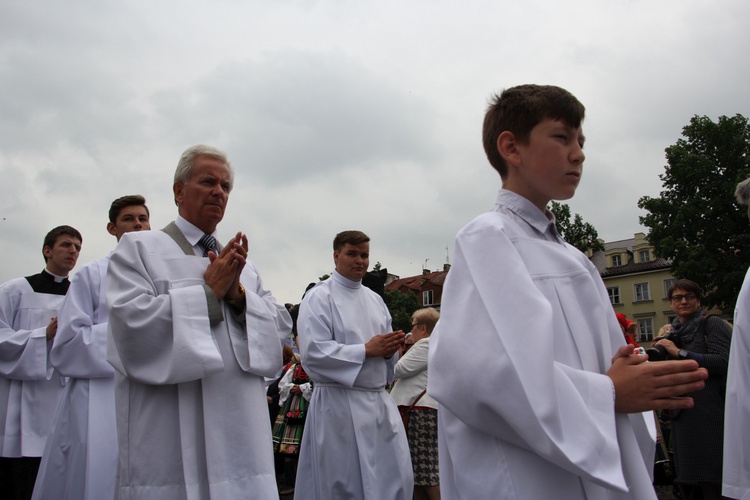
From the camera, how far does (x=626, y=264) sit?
59188 mm

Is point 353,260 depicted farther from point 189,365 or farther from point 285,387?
point 285,387

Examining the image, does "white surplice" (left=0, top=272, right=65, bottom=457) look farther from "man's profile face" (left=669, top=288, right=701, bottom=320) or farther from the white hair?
"man's profile face" (left=669, top=288, right=701, bottom=320)

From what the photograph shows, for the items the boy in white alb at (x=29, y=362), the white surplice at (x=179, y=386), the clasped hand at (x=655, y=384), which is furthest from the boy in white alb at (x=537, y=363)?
the boy in white alb at (x=29, y=362)

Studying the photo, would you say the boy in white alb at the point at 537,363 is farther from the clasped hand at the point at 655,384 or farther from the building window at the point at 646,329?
the building window at the point at 646,329

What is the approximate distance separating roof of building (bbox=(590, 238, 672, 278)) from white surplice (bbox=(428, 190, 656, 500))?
5367cm

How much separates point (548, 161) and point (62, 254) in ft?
18.4

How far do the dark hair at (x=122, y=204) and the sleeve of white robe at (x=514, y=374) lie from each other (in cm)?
407

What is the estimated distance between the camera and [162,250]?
344 cm

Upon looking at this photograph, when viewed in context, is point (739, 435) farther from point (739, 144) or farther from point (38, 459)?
point (739, 144)

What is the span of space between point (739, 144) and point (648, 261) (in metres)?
28.5

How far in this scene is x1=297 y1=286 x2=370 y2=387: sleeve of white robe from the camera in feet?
18.9

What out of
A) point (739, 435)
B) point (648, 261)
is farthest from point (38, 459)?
point (648, 261)

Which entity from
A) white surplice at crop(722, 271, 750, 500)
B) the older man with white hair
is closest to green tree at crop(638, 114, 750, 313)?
white surplice at crop(722, 271, 750, 500)

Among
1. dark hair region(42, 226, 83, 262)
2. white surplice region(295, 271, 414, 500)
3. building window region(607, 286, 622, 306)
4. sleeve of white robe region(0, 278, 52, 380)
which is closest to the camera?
white surplice region(295, 271, 414, 500)
